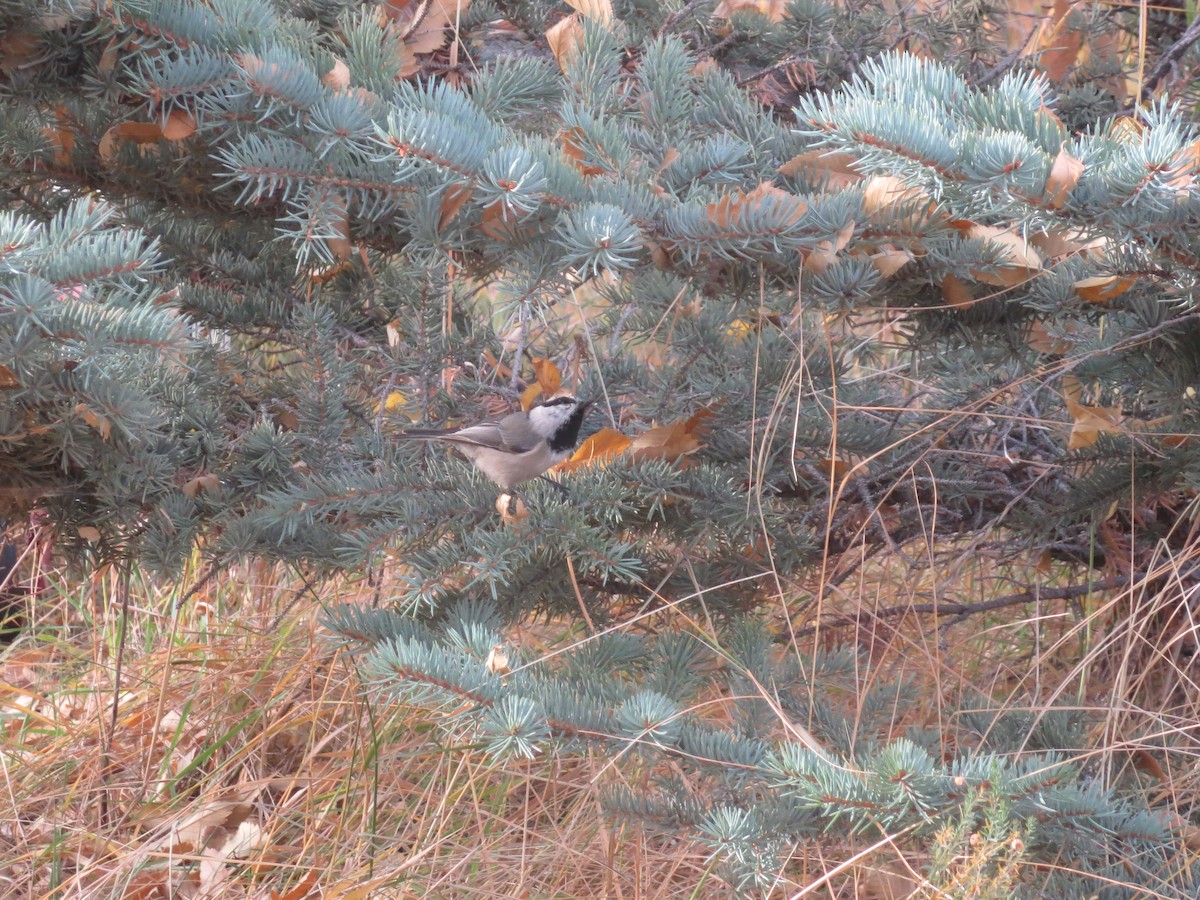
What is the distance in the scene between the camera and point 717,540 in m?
1.96

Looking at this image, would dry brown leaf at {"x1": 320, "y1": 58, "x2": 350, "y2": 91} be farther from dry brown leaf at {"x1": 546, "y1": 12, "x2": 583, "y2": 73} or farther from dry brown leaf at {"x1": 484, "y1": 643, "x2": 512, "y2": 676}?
dry brown leaf at {"x1": 484, "y1": 643, "x2": 512, "y2": 676}

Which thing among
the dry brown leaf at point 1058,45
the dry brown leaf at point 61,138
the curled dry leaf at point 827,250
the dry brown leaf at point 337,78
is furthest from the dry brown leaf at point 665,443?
the dry brown leaf at point 1058,45

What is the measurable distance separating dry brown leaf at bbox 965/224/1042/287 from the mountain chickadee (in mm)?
939

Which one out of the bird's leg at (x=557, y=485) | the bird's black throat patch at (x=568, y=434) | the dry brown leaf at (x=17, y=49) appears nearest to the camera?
the dry brown leaf at (x=17, y=49)

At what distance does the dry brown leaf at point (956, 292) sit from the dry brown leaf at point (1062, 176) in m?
0.37

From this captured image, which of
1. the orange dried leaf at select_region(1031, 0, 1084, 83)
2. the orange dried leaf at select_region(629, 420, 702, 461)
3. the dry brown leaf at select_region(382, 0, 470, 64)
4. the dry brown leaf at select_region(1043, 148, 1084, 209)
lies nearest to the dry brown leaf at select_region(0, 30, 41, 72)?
the dry brown leaf at select_region(382, 0, 470, 64)

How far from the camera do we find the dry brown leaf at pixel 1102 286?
1.54 meters

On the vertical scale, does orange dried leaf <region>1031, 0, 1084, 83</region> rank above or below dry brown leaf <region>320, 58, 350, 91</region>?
below

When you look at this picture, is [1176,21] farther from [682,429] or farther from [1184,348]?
[682,429]

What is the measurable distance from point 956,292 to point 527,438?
3.56ft

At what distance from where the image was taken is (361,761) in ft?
8.16

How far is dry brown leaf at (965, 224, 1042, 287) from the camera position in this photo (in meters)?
1.50

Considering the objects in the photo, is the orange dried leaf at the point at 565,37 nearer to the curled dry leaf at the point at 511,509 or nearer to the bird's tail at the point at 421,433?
the curled dry leaf at the point at 511,509

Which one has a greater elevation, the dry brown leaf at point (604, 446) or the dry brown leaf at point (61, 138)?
the dry brown leaf at point (61, 138)
